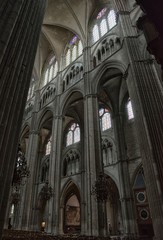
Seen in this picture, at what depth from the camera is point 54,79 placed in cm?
1998

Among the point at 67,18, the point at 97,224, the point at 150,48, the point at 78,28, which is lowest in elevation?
the point at 97,224

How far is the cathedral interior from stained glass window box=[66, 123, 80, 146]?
0.13 meters

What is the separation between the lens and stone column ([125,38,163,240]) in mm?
7258

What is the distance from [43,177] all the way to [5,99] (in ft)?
66.7

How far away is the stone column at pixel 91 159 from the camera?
374 inches

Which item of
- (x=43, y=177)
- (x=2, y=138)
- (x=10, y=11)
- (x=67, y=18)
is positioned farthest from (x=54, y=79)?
(x=2, y=138)

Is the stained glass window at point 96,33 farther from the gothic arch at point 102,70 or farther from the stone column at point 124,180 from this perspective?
the stone column at point 124,180

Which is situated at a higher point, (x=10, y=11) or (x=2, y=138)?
(x=10, y=11)

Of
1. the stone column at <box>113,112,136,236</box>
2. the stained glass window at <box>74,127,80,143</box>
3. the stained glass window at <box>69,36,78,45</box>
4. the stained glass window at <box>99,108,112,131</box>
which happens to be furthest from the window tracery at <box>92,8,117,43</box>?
the stained glass window at <box>74,127,80,143</box>

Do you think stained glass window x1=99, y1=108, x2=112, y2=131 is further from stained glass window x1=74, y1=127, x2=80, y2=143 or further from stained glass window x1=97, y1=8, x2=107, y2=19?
stained glass window x1=97, y1=8, x2=107, y2=19

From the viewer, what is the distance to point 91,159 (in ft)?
36.6

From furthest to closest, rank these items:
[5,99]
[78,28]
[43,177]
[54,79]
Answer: [43,177], [54,79], [78,28], [5,99]

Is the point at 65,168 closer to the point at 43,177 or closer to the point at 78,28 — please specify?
the point at 43,177

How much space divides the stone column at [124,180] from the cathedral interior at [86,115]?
8 centimetres
